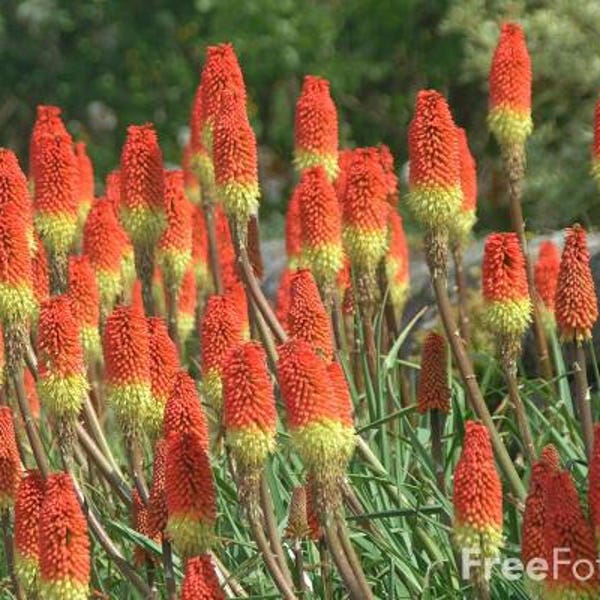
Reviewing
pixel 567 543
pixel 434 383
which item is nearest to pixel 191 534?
pixel 567 543

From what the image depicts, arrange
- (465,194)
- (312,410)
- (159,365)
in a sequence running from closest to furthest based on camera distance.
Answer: (312,410)
(159,365)
(465,194)

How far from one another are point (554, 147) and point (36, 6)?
590 cm

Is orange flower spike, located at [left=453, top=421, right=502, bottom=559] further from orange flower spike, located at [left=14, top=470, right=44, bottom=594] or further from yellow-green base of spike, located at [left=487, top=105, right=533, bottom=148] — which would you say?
yellow-green base of spike, located at [left=487, top=105, right=533, bottom=148]

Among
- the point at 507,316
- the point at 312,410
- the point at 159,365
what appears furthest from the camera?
the point at 507,316

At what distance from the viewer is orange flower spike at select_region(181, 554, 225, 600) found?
12.1ft

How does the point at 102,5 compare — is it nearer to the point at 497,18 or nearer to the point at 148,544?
the point at 497,18

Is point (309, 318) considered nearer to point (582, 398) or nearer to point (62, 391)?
point (62, 391)

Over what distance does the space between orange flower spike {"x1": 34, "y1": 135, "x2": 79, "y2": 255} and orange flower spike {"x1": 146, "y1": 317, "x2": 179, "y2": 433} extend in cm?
96

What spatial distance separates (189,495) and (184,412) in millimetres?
236

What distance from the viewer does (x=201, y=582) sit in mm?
3723

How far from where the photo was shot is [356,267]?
583 cm

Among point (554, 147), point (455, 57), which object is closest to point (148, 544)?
point (554, 147)

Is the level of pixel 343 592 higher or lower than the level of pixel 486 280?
lower

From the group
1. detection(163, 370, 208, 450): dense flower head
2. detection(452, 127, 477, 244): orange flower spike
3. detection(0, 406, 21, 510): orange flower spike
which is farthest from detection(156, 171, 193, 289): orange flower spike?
detection(163, 370, 208, 450): dense flower head
